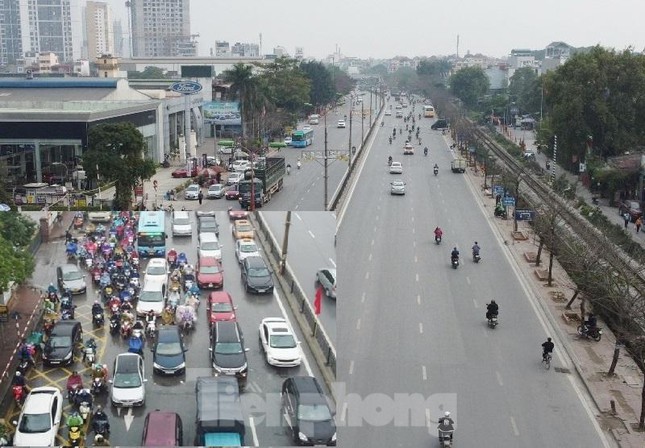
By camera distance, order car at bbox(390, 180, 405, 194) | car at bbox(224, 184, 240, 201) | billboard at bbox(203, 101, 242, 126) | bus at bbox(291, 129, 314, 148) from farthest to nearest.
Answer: billboard at bbox(203, 101, 242, 126) < bus at bbox(291, 129, 314, 148) < car at bbox(390, 180, 405, 194) < car at bbox(224, 184, 240, 201)

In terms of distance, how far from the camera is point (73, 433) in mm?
10516

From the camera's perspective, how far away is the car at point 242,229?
565 inches

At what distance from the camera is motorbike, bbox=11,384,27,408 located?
1098cm

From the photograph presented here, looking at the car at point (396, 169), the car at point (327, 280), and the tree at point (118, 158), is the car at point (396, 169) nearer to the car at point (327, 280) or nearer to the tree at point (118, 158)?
the tree at point (118, 158)

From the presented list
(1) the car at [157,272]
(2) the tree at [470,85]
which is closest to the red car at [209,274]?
(1) the car at [157,272]

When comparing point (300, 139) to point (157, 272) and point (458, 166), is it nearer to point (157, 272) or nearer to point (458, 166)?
point (458, 166)

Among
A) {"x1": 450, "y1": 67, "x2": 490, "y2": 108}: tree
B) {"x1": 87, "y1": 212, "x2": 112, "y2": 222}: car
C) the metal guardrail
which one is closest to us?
the metal guardrail

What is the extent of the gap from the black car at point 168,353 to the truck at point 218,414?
46 cm

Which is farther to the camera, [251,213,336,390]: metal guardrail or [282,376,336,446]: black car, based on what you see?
[251,213,336,390]: metal guardrail

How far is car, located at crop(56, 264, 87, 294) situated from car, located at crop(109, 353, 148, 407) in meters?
1.46

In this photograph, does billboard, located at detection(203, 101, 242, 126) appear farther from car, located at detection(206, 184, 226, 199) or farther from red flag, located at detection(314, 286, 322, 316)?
red flag, located at detection(314, 286, 322, 316)

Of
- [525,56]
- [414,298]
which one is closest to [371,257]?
[414,298]

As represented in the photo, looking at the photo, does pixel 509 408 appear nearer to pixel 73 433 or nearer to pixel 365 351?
pixel 365 351

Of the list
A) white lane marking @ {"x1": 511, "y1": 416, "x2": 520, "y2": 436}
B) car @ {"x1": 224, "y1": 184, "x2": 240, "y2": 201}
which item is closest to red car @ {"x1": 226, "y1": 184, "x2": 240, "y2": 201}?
car @ {"x1": 224, "y1": 184, "x2": 240, "y2": 201}
